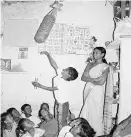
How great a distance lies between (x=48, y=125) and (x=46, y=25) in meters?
1.45

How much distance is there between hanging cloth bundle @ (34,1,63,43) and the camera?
10.7ft

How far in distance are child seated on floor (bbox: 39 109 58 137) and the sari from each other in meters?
0.38

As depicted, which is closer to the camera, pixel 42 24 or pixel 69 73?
pixel 69 73

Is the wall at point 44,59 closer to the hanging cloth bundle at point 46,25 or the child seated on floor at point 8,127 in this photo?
the hanging cloth bundle at point 46,25

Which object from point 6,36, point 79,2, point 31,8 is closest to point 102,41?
point 79,2

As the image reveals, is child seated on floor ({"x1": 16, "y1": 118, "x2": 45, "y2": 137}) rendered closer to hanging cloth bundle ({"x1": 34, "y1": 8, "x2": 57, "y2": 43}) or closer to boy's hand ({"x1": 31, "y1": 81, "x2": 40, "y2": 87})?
boy's hand ({"x1": 31, "y1": 81, "x2": 40, "y2": 87})

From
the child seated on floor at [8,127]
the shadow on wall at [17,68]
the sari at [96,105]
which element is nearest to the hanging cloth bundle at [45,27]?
the shadow on wall at [17,68]

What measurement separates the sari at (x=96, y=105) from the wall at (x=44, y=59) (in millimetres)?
494

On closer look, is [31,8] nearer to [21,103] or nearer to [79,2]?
[79,2]

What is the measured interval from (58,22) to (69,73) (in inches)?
39.4

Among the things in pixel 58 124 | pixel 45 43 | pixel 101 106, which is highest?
pixel 45 43

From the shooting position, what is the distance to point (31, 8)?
3.35 metres

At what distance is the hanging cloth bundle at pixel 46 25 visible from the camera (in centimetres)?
327

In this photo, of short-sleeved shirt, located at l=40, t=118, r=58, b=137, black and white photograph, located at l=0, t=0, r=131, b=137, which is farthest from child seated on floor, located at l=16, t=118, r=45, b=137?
black and white photograph, located at l=0, t=0, r=131, b=137
